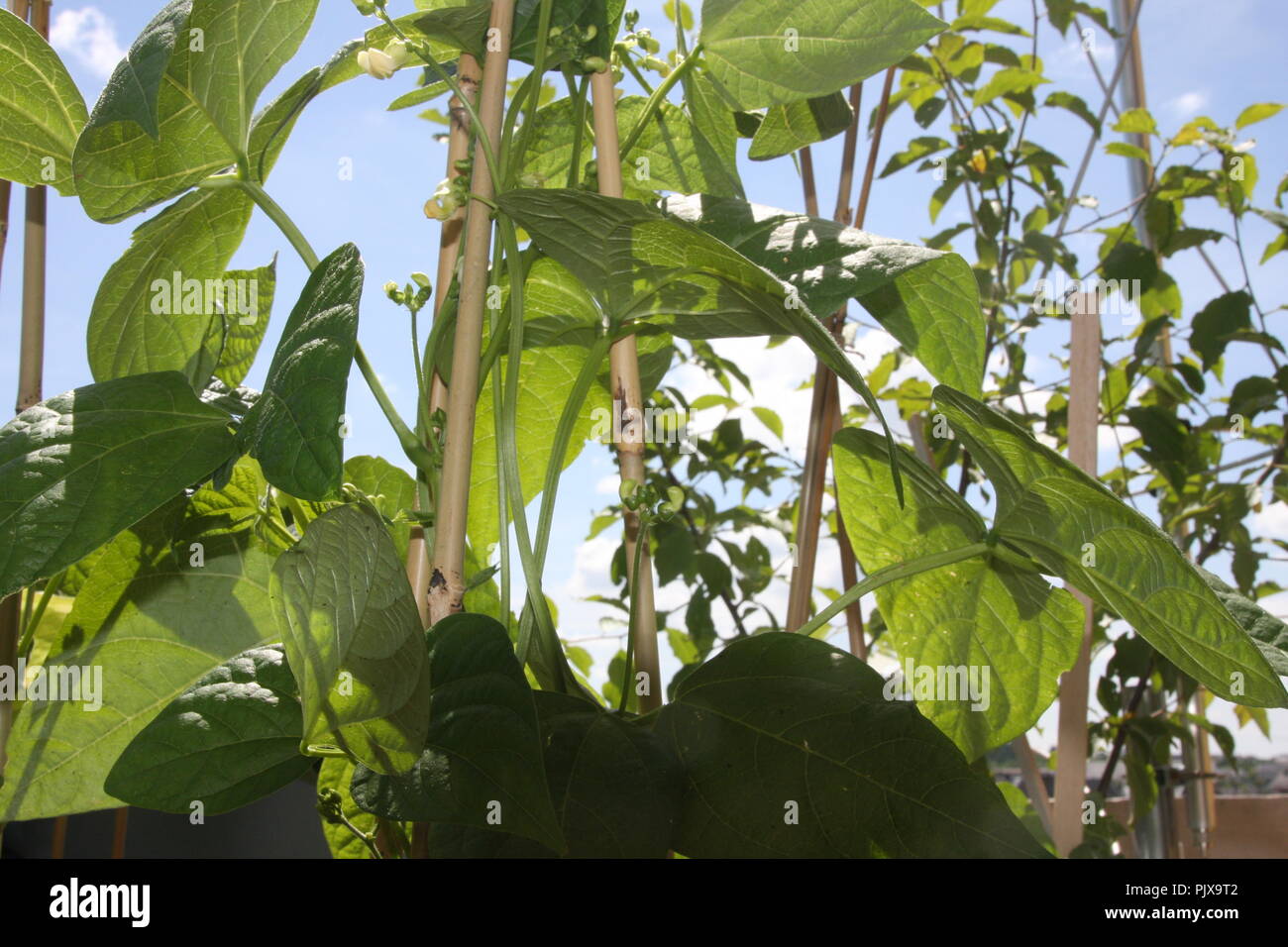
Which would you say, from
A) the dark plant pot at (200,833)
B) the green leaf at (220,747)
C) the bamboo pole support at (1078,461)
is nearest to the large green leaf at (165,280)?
the green leaf at (220,747)

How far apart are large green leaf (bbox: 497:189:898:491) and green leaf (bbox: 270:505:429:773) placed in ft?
0.45

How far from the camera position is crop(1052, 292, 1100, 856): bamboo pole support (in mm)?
627

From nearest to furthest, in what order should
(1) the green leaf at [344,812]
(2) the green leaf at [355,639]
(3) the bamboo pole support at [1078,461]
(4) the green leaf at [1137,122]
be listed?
(2) the green leaf at [355,639] → (1) the green leaf at [344,812] → (3) the bamboo pole support at [1078,461] → (4) the green leaf at [1137,122]

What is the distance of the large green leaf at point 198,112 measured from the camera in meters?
0.42

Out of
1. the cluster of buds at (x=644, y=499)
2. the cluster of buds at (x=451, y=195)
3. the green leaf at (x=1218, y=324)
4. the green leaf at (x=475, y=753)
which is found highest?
the green leaf at (x=1218, y=324)

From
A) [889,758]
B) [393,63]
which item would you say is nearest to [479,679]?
[889,758]

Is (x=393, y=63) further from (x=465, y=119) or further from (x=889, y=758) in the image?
(x=889, y=758)

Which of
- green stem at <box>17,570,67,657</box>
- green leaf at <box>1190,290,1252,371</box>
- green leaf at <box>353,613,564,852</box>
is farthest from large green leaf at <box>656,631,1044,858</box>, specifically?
green leaf at <box>1190,290,1252,371</box>

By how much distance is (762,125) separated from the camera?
53 cm

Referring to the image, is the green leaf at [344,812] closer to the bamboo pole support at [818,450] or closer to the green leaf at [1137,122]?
the bamboo pole support at [818,450]

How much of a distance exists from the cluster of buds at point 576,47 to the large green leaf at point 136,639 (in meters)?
0.25

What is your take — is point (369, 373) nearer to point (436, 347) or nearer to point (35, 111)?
point (436, 347)

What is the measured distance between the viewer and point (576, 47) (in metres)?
0.43

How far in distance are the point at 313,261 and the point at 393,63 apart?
0.30ft
